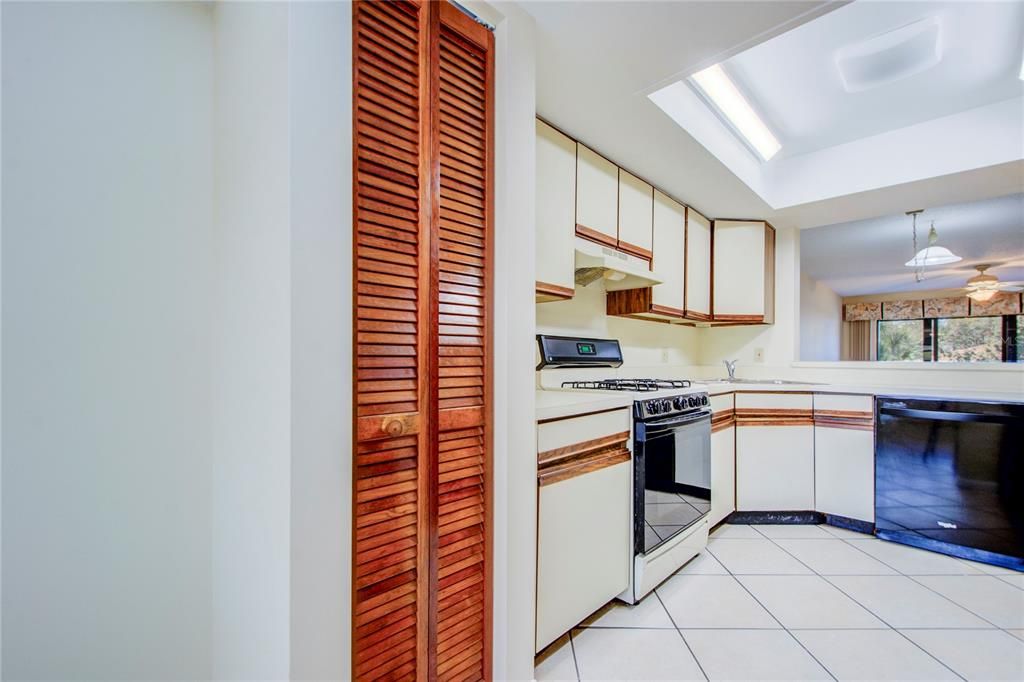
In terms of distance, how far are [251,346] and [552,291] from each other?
1.21 meters

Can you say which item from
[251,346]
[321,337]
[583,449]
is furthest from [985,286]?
[251,346]

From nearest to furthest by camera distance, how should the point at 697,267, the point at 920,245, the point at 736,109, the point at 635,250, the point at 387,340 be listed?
1. the point at 387,340
2. the point at 736,109
3. the point at 635,250
4. the point at 697,267
5. the point at 920,245

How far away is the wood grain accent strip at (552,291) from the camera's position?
193 cm

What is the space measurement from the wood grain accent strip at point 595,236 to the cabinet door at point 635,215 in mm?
86

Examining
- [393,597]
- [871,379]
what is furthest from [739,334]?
[393,597]

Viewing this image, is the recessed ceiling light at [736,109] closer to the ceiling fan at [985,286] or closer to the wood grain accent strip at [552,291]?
the wood grain accent strip at [552,291]

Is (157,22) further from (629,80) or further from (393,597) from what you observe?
(393,597)

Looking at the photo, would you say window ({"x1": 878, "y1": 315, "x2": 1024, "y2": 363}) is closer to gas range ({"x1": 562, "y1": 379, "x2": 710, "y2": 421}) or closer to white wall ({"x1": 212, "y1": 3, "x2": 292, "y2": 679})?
gas range ({"x1": 562, "y1": 379, "x2": 710, "y2": 421})

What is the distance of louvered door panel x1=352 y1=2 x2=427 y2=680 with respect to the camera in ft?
3.37

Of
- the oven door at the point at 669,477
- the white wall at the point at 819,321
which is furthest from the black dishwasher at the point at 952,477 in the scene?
the white wall at the point at 819,321

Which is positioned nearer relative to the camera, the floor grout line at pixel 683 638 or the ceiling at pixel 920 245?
the floor grout line at pixel 683 638

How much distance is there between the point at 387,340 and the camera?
107 cm

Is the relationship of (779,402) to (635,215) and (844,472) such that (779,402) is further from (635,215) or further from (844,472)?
(635,215)

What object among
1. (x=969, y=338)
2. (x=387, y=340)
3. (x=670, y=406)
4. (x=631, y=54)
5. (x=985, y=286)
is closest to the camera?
(x=387, y=340)
